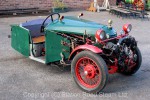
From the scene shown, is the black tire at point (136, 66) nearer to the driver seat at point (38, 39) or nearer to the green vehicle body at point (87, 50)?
the green vehicle body at point (87, 50)

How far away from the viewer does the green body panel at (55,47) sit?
16.0 ft

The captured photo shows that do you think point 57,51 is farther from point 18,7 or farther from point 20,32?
point 18,7

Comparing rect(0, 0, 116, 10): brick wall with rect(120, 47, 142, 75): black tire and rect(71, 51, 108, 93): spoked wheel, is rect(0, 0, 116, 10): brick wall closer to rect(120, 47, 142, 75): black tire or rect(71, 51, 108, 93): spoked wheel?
rect(120, 47, 142, 75): black tire

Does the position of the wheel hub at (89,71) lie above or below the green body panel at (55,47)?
below

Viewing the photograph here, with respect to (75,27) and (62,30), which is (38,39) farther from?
(75,27)

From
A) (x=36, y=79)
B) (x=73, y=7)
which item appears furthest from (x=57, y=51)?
(x=73, y=7)

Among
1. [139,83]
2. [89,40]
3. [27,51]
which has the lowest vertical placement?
[139,83]

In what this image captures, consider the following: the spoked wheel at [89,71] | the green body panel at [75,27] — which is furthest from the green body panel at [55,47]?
the spoked wheel at [89,71]

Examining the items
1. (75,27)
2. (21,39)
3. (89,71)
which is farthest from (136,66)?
(21,39)

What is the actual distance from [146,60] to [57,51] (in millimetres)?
2244

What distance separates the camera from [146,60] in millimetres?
5969

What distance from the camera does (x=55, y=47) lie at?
4.92 metres

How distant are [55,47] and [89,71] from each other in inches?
37.8

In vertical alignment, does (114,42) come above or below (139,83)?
above
